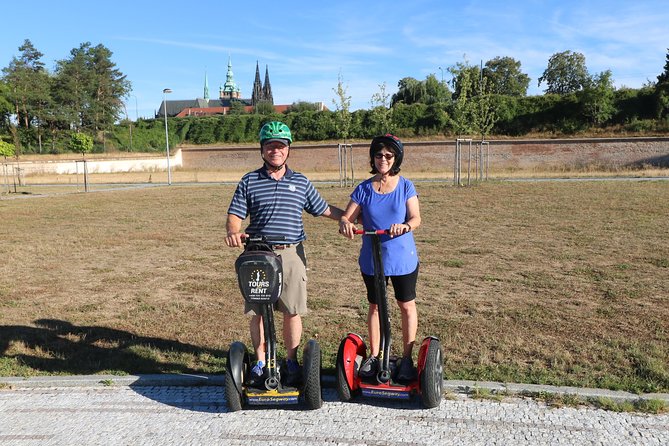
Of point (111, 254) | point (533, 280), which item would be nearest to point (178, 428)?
point (533, 280)

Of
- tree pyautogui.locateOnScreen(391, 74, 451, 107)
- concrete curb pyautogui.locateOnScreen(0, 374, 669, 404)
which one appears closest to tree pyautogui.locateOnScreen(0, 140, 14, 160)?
concrete curb pyautogui.locateOnScreen(0, 374, 669, 404)

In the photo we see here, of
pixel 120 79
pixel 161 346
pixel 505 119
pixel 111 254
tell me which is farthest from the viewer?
pixel 120 79

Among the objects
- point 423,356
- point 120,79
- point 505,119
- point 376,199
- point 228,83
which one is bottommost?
point 423,356

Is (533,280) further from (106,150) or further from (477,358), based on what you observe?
(106,150)

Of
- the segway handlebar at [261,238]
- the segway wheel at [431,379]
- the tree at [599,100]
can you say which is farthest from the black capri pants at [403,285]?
the tree at [599,100]

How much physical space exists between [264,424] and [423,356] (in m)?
1.10

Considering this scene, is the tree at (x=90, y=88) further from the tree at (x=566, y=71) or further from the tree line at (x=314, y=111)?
the tree at (x=566, y=71)

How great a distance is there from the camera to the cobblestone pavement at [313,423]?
3.39 meters

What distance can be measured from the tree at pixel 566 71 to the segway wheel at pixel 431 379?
72.3m

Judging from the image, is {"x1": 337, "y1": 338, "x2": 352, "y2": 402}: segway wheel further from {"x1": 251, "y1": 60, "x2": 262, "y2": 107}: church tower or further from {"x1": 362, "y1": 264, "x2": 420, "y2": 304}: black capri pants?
{"x1": 251, "y1": 60, "x2": 262, "y2": 107}: church tower

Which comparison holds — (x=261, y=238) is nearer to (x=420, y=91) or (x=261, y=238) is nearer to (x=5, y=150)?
(x=5, y=150)

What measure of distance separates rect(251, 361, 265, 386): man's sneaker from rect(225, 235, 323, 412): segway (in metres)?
0.02

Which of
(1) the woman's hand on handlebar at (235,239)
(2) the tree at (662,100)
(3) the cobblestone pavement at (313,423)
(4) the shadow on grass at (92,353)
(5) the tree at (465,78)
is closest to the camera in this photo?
(3) the cobblestone pavement at (313,423)

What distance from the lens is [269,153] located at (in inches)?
151
